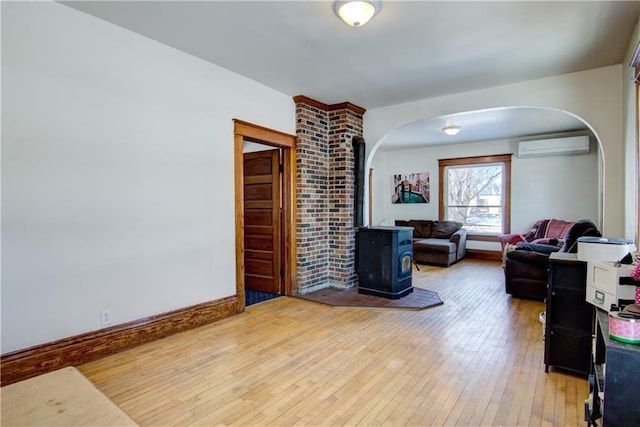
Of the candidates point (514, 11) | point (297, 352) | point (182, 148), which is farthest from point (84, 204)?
point (514, 11)

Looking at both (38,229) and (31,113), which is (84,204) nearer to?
(38,229)

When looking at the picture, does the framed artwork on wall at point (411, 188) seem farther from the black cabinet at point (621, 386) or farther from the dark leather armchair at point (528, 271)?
the black cabinet at point (621, 386)

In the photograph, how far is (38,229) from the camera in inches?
93.9

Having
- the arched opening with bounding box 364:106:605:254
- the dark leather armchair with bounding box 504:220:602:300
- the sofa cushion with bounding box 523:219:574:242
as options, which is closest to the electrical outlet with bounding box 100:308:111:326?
the arched opening with bounding box 364:106:605:254

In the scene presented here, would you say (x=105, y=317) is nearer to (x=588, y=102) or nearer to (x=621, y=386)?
(x=621, y=386)

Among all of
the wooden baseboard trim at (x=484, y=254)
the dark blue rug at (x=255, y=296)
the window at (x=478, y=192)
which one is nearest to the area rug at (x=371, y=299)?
the dark blue rug at (x=255, y=296)

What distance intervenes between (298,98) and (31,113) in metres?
2.92

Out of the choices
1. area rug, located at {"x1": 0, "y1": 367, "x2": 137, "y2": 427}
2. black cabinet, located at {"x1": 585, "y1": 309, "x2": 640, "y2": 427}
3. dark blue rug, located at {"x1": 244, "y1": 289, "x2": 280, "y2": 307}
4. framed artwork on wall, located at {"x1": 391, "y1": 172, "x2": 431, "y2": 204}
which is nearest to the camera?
area rug, located at {"x1": 0, "y1": 367, "x2": 137, "y2": 427}

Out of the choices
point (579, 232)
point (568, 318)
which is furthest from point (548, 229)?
point (568, 318)

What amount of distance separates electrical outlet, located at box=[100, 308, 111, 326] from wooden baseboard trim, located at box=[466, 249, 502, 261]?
712 centimetres

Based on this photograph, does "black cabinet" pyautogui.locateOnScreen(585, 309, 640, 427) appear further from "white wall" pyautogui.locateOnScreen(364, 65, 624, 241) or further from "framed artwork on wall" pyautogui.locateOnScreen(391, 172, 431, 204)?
"framed artwork on wall" pyautogui.locateOnScreen(391, 172, 431, 204)

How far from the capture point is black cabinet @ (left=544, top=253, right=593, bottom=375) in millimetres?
2402

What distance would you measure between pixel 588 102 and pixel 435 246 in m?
3.70

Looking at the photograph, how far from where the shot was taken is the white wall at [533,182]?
6422 millimetres
